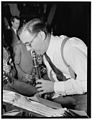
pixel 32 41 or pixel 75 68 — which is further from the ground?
pixel 32 41

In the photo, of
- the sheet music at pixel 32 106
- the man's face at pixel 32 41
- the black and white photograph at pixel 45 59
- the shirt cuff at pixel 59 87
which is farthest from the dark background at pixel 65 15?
the sheet music at pixel 32 106

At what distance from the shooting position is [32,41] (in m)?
6.68

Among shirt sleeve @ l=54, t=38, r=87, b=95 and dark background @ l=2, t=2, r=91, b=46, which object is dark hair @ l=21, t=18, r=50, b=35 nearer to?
dark background @ l=2, t=2, r=91, b=46

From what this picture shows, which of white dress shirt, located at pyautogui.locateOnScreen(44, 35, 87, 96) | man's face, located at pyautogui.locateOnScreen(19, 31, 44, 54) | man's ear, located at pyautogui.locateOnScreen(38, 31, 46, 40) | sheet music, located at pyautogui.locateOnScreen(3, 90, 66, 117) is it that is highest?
man's ear, located at pyautogui.locateOnScreen(38, 31, 46, 40)

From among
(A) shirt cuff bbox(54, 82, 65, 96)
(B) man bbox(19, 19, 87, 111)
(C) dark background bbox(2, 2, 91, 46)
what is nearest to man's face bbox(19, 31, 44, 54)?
(B) man bbox(19, 19, 87, 111)

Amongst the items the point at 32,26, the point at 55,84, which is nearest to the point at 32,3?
the point at 32,26

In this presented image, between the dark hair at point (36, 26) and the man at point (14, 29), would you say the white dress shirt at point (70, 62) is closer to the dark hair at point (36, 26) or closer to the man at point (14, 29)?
the dark hair at point (36, 26)

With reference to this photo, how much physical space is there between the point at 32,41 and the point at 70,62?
316 millimetres

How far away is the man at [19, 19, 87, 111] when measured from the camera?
665 cm

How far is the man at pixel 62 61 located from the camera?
21.8ft

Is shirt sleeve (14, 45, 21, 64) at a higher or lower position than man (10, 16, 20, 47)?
lower

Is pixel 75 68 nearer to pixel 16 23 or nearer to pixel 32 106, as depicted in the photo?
pixel 32 106

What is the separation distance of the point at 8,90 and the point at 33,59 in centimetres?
29

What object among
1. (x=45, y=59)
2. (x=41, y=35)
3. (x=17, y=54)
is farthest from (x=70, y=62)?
(x=17, y=54)
